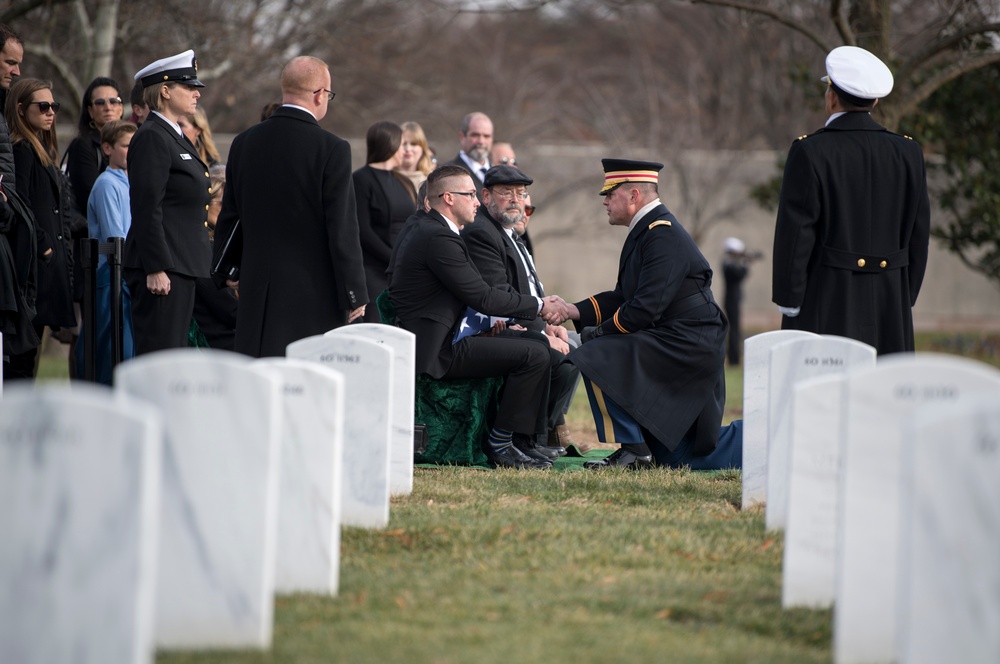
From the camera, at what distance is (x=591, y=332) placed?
7840mm

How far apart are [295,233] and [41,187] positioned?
6.58ft

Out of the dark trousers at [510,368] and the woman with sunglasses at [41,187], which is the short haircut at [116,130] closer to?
the woman with sunglasses at [41,187]

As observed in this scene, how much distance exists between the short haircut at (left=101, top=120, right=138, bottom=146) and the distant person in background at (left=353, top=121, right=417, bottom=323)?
72.4 inches

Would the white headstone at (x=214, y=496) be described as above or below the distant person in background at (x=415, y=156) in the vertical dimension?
below

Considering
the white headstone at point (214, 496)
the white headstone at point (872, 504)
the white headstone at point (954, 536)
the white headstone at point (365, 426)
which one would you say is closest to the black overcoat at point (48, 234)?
the white headstone at point (365, 426)

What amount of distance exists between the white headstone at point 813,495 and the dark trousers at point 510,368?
3216mm

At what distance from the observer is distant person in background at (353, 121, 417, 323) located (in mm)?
9234

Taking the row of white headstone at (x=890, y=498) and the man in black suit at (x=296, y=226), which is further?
the man in black suit at (x=296, y=226)

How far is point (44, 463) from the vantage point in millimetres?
3285

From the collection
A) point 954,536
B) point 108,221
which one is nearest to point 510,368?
point 108,221

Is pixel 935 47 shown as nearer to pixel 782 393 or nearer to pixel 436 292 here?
pixel 436 292

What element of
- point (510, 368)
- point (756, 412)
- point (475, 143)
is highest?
→ point (475, 143)

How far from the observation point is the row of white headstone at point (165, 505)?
3.26 metres

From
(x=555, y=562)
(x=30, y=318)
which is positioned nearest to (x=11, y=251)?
(x=30, y=318)
